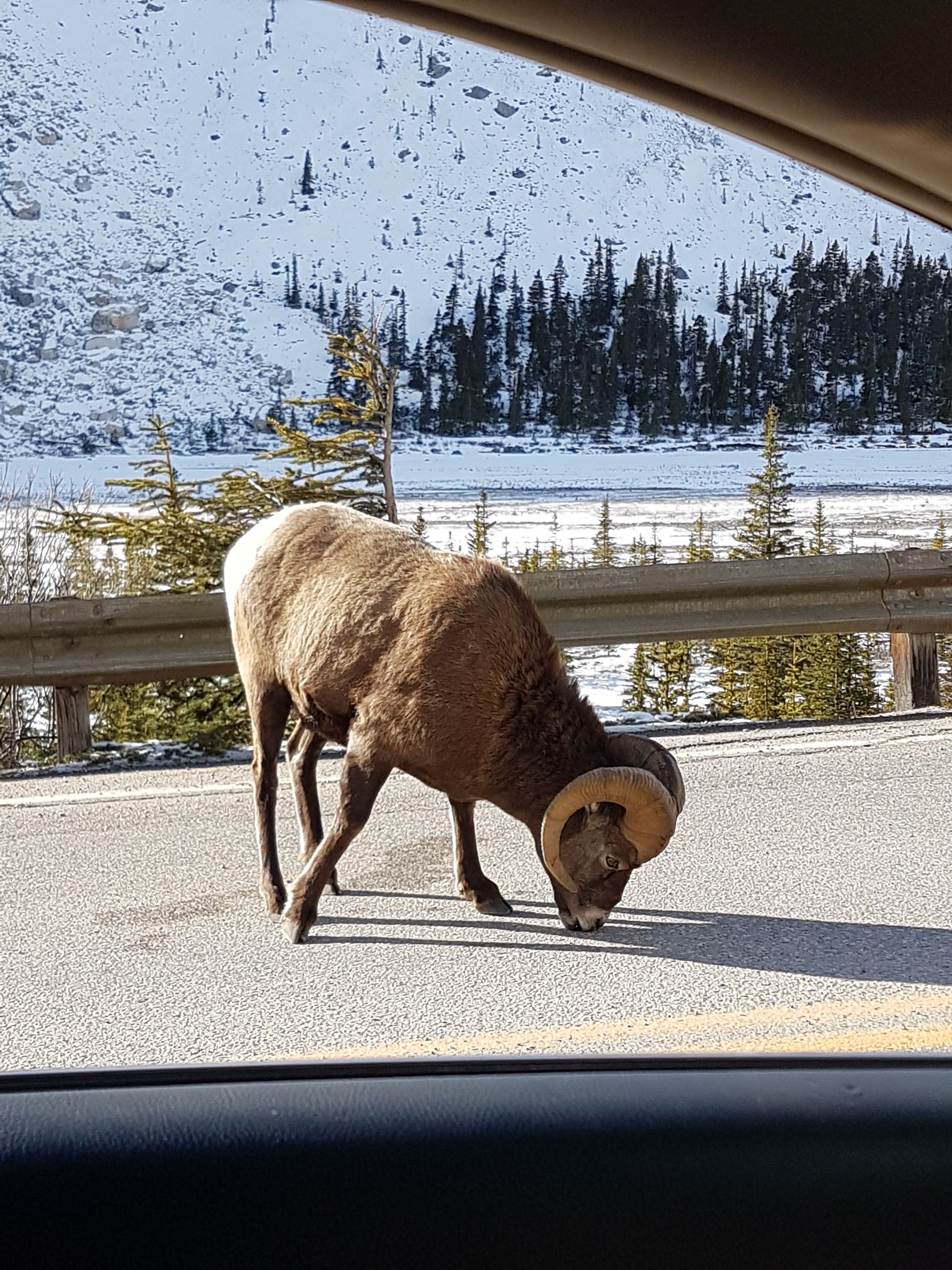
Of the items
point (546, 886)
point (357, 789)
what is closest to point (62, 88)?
point (357, 789)

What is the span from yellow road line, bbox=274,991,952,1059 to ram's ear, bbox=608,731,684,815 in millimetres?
794

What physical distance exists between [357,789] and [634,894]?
1.20 m

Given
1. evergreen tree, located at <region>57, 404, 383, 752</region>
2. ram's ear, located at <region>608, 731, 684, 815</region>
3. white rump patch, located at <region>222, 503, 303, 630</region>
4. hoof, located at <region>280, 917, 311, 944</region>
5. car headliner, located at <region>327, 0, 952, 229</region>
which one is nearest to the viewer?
car headliner, located at <region>327, 0, 952, 229</region>

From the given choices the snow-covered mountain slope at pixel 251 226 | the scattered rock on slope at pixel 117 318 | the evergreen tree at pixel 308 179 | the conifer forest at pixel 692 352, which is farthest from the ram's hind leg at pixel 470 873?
the scattered rock on slope at pixel 117 318

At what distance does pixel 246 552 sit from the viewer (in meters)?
5.41

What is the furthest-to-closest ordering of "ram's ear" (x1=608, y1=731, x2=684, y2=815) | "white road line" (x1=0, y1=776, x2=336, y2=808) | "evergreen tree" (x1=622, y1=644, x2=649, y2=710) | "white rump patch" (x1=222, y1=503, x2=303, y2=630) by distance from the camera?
"evergreen tree" (x1=622, y1=644, x2=649, y2=710) < "white road line" (x1=0, y1=776, x2=336, y2=808) < "white rump patch" (x1=222, y1=503, x2=303, y2=630) < "ram's ear" (x1=608, y1=731, x2=684, y2=815)

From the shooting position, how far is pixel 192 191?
4060 inches

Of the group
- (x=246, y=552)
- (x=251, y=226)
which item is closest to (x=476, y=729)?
(x=246, y=552)

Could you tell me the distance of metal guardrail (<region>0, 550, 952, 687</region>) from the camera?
7492mm

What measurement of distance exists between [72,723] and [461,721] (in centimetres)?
372

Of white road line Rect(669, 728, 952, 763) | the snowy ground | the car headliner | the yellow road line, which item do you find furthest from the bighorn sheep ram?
the snowy ground

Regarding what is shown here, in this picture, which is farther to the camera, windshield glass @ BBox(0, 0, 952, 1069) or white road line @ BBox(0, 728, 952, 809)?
white road line @ BBox(0, 728, 952, 809)

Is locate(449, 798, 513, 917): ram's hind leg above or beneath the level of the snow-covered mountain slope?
beneath

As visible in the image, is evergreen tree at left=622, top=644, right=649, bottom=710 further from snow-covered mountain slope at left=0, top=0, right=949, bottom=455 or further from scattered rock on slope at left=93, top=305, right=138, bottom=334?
scattered rock on slope at left=93, top=305, right=138, bottom=334
